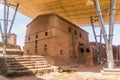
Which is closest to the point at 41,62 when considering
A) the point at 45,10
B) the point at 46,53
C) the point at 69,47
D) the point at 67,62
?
the point at 46,53

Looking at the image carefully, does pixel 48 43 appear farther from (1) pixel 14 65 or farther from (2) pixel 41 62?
(1) pixel 14 65

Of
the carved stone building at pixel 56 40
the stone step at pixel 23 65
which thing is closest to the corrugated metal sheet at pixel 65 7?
the carved stone building at pixel 56 40

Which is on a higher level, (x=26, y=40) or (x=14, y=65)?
(x=26, y=40)

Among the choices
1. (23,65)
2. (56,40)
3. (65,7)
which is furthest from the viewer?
(65,7)

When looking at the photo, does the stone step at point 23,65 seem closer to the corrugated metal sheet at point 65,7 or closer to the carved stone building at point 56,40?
the carved stone building at point 56,40

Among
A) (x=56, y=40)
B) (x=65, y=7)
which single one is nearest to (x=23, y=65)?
(x=56, y=40)

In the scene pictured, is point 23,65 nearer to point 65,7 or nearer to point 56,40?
point 56,40

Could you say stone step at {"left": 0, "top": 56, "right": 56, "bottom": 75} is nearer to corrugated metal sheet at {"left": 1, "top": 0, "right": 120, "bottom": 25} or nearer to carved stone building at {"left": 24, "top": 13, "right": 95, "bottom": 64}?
carved stone building at {"left": 24, "top": 13, "right": 95, "bottom": 64}

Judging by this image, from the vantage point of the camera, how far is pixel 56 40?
21.7 m

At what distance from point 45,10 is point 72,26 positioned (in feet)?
16.4

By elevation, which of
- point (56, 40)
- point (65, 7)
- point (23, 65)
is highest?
point (65, 7)

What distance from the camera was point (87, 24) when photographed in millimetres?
35562

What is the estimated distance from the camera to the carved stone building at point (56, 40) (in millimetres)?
21844

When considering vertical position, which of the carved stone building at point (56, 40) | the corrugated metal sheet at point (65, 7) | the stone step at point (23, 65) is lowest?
the stone step at point (23, 65)
